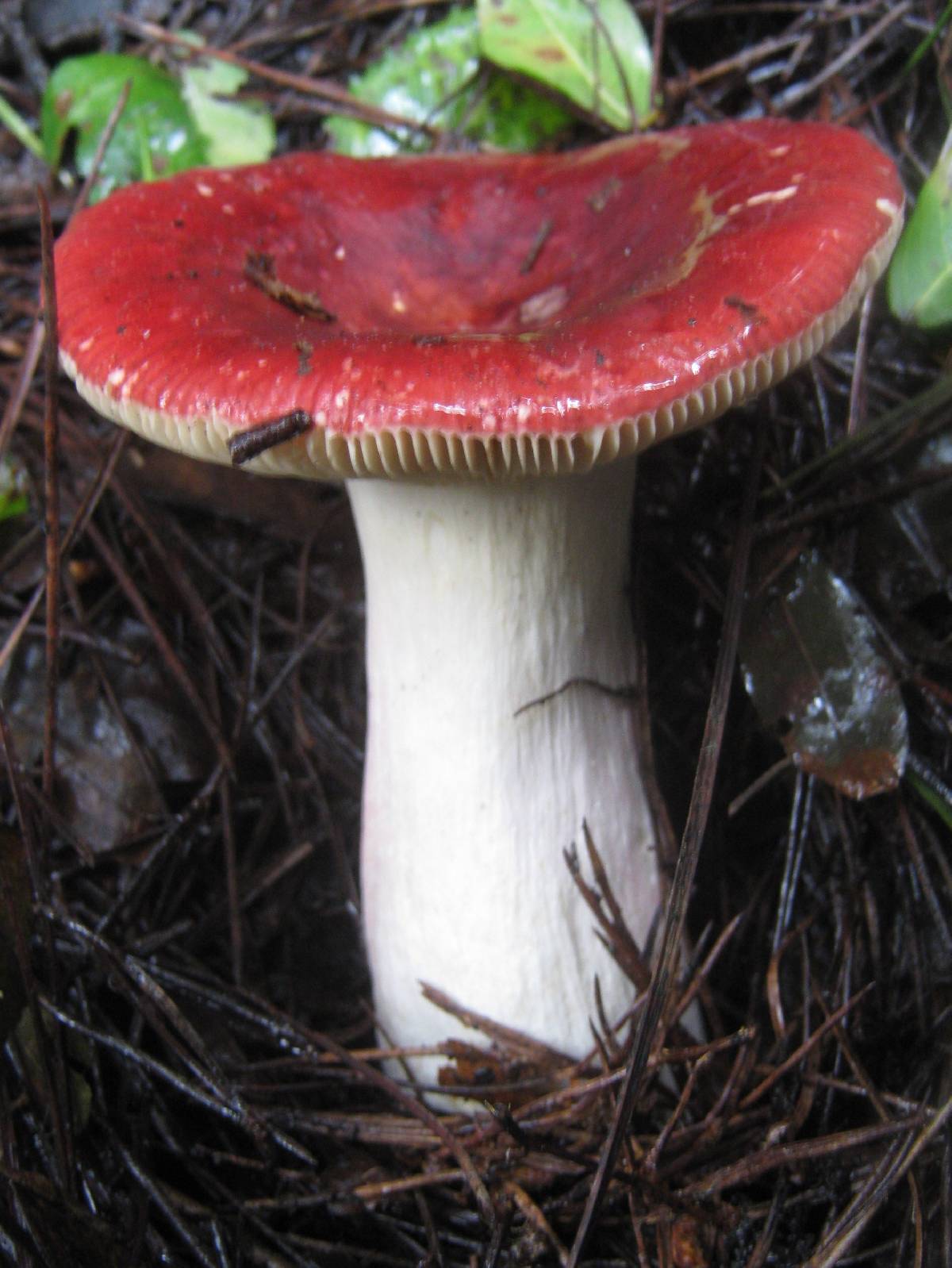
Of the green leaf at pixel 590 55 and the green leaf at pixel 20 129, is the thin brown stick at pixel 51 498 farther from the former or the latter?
the green leaf at pixel 590 55

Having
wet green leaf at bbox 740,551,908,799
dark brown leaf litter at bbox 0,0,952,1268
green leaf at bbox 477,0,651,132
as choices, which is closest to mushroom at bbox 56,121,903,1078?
dark brown leaf litter at bbox 0,0,952,1268

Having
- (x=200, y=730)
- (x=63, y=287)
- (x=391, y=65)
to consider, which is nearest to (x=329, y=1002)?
(x=200, y=730)

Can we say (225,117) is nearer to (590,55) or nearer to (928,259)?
(590,55)

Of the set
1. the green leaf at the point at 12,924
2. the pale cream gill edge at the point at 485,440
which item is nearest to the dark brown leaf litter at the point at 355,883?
the green leaf at the point at 12,924

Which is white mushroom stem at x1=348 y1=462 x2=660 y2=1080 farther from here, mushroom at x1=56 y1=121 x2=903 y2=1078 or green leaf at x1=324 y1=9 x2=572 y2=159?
green leaf at x1=324 y1=9 x2=572 y2=159

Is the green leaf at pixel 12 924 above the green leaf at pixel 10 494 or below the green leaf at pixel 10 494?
below

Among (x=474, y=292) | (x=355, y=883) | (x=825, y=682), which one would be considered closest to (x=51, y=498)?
(x=474, y=292)

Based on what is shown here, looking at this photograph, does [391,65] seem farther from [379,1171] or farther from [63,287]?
[379,1171]
